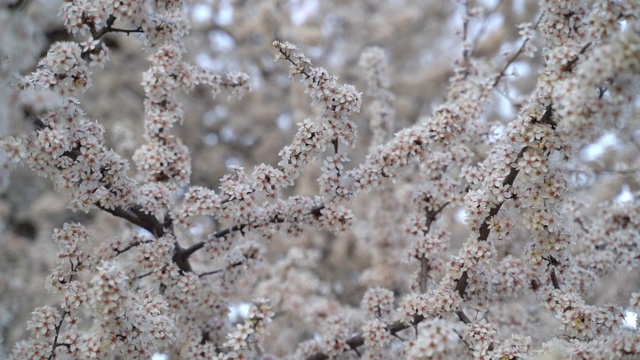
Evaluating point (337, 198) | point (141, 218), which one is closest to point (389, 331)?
point (337, 198)

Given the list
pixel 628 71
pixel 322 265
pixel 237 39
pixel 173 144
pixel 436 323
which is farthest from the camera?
pixel 237 39

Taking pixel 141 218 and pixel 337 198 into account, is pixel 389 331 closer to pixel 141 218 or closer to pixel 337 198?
pixel 337 198

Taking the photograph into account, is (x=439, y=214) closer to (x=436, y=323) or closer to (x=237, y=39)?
(x=436, y=323)

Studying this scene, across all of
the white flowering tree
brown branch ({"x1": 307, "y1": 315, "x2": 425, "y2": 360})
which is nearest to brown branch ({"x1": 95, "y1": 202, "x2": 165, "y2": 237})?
the white flowering tree

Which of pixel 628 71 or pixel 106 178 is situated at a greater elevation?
pixel 106 178

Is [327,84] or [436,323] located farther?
[327,84]

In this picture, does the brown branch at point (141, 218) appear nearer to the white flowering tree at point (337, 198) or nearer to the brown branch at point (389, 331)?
the white flowering tree at point (337, 198)

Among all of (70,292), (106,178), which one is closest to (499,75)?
(106,178)

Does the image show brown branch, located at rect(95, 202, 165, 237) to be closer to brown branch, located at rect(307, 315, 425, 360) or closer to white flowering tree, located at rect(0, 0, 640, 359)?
white flowering tree, located at rect(0, 0, 640, 359)

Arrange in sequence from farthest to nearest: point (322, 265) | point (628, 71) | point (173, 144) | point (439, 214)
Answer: point (322, 265) → point (439, 214) → point (173, 144) → point (628, 71)

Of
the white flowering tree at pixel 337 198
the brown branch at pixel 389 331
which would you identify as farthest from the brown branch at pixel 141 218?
the brown branch at pixel 389 331

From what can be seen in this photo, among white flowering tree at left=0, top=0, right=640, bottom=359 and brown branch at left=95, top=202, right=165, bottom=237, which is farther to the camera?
brown branch at left=95, top=202, right=165, bottom=237
